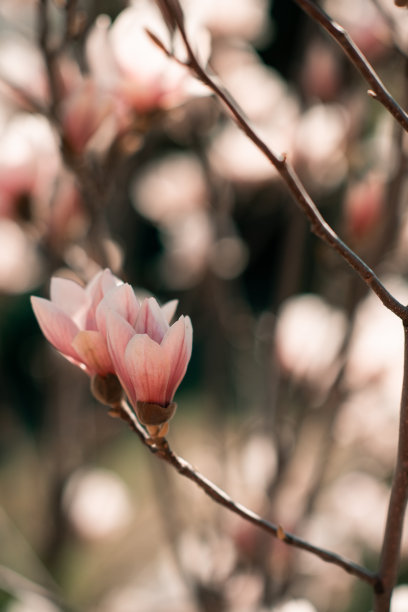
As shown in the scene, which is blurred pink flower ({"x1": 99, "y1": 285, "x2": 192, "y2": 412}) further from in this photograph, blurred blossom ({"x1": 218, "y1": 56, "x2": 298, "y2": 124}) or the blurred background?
blurred blossom ({"x1": 218, "y1": 56, "x2": 298, "y2": 124})

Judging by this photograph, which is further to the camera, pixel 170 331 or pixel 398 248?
pixel 398 248

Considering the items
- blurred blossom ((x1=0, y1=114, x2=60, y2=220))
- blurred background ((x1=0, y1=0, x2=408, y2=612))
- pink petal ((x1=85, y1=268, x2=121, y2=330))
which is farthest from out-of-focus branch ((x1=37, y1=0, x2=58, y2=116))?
pink petal ((x1=85, y1=268, x2=121, y2=330))

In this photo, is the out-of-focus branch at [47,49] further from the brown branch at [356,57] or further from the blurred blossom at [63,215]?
the brown branch at [356,57]

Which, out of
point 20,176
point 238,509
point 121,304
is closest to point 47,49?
point 20,176

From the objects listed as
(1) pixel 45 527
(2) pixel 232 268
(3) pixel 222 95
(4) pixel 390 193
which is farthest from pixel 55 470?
(3) pixel 222 95

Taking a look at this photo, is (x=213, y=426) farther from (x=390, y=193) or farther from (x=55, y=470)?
(x=390, y=193)

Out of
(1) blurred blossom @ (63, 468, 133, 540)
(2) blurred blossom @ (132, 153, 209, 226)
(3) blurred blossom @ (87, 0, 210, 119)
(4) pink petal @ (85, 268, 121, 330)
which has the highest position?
(2) blurred blossom @ (132, 153, 209, 226)
